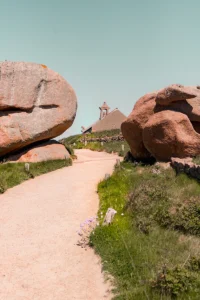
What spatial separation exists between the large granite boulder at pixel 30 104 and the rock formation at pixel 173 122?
6.02 meters

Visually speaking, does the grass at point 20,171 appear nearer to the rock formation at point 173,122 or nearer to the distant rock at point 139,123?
the distant rock at point 139,123

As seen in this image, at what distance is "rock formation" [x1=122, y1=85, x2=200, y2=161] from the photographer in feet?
48.5

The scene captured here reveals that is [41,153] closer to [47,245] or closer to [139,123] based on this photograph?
[139,123]

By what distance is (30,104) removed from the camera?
1952 centimetres

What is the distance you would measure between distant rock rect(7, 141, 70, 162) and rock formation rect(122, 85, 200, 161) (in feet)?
20.6

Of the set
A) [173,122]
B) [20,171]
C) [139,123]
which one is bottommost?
[20,171]

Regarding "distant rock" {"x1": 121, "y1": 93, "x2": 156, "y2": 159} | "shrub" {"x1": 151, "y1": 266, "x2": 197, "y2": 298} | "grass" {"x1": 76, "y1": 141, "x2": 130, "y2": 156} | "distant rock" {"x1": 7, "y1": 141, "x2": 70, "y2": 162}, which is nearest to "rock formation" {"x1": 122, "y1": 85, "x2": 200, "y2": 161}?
"distant rock" {"x1": 121, "y1": 93, "x2": 156, "y2": 159}

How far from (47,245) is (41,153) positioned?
459 inches

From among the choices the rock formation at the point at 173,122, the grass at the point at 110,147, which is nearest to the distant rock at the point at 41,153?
the rock formation at the point at 173,122

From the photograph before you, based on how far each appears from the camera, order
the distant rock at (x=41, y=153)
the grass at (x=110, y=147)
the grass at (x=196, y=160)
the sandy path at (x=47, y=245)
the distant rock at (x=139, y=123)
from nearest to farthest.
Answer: the sandy path at (x=47, y=245)
the grass at (x=196, y=160)
the distant rock at (x=139, y=123)
the distant rock at (x=41, y=153)
the grass at (x=110, y=147)

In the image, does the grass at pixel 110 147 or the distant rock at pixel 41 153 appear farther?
the grass at pixel 110 147

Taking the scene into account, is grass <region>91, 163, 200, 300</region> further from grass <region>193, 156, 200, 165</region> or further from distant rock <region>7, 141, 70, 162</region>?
distant rock <region>7, 141, 70, 162</region>

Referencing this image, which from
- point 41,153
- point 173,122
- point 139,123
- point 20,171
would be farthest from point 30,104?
point 173,122

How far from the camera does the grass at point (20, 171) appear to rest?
1521 centimetres
